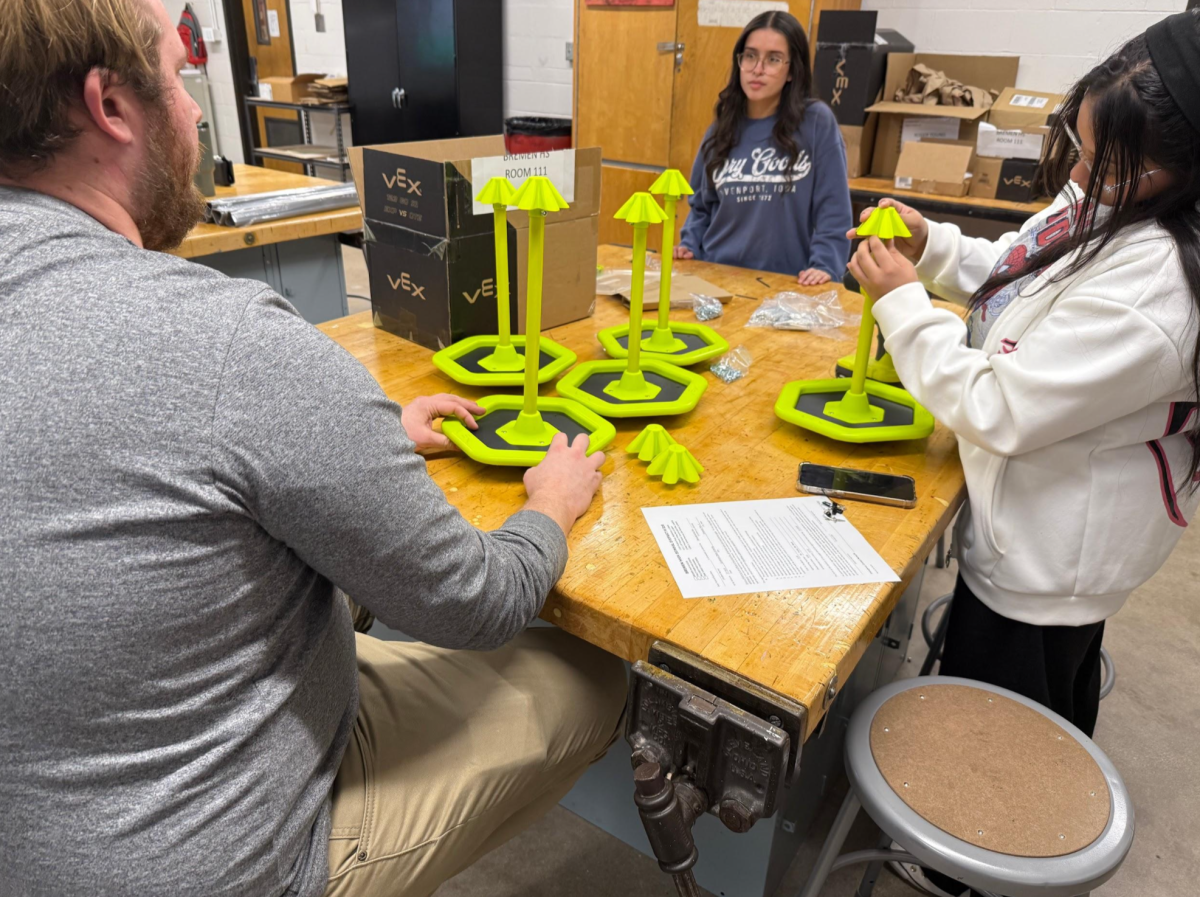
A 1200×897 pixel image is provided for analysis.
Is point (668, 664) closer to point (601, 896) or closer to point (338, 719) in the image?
point (338, 719)

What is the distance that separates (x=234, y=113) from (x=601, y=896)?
6.58 meters

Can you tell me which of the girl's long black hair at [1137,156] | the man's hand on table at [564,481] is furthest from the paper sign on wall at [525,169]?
the girl's long black hair at [1137,156]

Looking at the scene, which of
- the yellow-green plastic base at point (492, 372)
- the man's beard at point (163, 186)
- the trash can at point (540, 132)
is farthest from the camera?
the trash can at point (540, 132)

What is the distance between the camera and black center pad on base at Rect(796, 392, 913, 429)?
Answer: 4.18 ft

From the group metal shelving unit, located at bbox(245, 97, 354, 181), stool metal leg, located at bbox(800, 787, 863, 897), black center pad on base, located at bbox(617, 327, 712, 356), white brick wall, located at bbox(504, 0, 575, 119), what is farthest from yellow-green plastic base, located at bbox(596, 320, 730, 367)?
white brick wall, located at bbox(504, 0, 575, 119)

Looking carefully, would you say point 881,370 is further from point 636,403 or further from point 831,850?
point 831,850

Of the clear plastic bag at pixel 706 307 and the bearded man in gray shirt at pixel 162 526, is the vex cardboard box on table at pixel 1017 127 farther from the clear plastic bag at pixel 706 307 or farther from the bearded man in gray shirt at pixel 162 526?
the bearded man in gray shirt at pixel 162 526

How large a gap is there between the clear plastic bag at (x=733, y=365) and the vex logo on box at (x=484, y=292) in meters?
0.44

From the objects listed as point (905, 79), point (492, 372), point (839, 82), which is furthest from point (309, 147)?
point (492, 372)

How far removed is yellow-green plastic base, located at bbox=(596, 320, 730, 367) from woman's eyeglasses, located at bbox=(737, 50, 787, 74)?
1272 millimetres

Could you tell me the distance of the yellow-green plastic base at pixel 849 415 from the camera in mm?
1232

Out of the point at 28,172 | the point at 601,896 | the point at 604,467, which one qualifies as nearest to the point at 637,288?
the point at 604,467

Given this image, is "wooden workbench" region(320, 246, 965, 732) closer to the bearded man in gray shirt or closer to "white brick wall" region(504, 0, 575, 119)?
the bearded man in gray shirt

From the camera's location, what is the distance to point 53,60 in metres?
0.66
